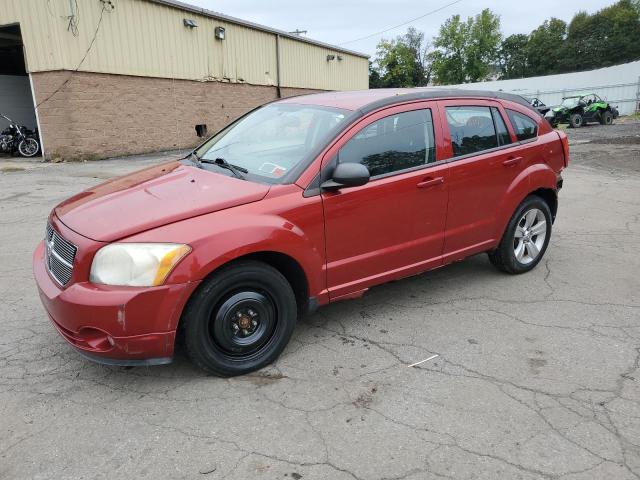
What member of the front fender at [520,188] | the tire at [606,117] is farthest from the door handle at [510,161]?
the tire at [606,117]

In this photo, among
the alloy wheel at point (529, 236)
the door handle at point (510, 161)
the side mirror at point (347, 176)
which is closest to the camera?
the side mirror at point (347, 176)

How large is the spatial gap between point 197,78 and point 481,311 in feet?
51.8

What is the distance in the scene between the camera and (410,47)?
275ft

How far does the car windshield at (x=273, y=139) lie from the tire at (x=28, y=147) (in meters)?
13.0

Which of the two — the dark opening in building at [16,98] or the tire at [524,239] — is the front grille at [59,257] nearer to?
the tire at [524,239]

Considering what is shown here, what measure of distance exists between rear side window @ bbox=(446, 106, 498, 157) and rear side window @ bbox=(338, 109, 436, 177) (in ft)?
0.86

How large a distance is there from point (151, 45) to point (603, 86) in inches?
1196

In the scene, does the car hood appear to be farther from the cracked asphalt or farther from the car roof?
the car roof

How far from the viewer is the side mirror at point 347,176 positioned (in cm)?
335

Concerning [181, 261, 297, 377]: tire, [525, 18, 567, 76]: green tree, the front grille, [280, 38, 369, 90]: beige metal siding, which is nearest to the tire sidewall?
[181, 261, 297, 377]: tire

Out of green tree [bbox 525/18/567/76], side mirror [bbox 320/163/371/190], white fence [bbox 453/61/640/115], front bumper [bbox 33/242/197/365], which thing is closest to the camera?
front bumper [bbox 33/242/197/365]

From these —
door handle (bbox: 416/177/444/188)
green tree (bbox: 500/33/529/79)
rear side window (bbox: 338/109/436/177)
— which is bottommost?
door handle (bbox: 416/177/444/188)

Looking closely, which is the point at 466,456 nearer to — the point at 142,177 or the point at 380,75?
the point at 142,177

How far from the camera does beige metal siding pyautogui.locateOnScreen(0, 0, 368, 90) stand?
13195 mm
